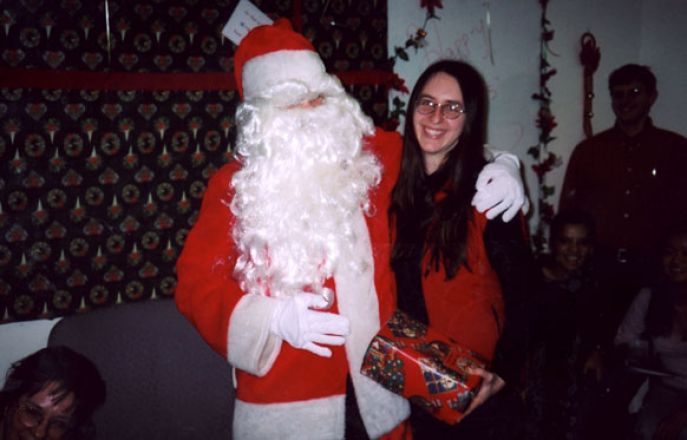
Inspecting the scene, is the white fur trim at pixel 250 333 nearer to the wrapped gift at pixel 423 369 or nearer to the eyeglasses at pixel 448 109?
the wrapped gift at pixel 423 369

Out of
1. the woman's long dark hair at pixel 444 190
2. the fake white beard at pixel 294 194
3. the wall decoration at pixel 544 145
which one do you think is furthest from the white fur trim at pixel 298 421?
the wall decoration at pixel 544 145

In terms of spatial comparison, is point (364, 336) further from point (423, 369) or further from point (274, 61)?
point (274, 61)

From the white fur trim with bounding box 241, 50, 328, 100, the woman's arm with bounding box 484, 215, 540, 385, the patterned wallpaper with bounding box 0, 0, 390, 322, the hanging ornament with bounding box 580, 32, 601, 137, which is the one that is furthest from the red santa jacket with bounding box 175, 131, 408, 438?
the hanging ornament with bounding box 580, 32, 601, 137

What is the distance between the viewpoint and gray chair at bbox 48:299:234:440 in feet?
6.07

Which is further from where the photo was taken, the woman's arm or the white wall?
the white wall

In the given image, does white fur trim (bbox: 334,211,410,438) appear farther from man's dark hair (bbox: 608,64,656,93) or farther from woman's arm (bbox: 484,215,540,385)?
man's dark hair (bbox: 608,64,656,93)

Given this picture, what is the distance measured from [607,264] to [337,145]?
1901 mm

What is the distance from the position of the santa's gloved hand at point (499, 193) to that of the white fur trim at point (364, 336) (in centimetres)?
37

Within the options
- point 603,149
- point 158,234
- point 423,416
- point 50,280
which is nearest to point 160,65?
point 158,234

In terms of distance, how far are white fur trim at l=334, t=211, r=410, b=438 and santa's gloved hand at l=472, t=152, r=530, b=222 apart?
14.5 inches

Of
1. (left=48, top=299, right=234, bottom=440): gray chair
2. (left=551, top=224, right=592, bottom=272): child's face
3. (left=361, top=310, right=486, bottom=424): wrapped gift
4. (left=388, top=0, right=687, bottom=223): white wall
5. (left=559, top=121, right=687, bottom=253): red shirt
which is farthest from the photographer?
(left=388, top=0, right=687, bottom=223): white wall

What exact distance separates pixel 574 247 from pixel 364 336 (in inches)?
61.0

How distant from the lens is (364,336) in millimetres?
1332

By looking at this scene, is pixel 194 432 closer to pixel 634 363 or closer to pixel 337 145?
pixel 337 145
